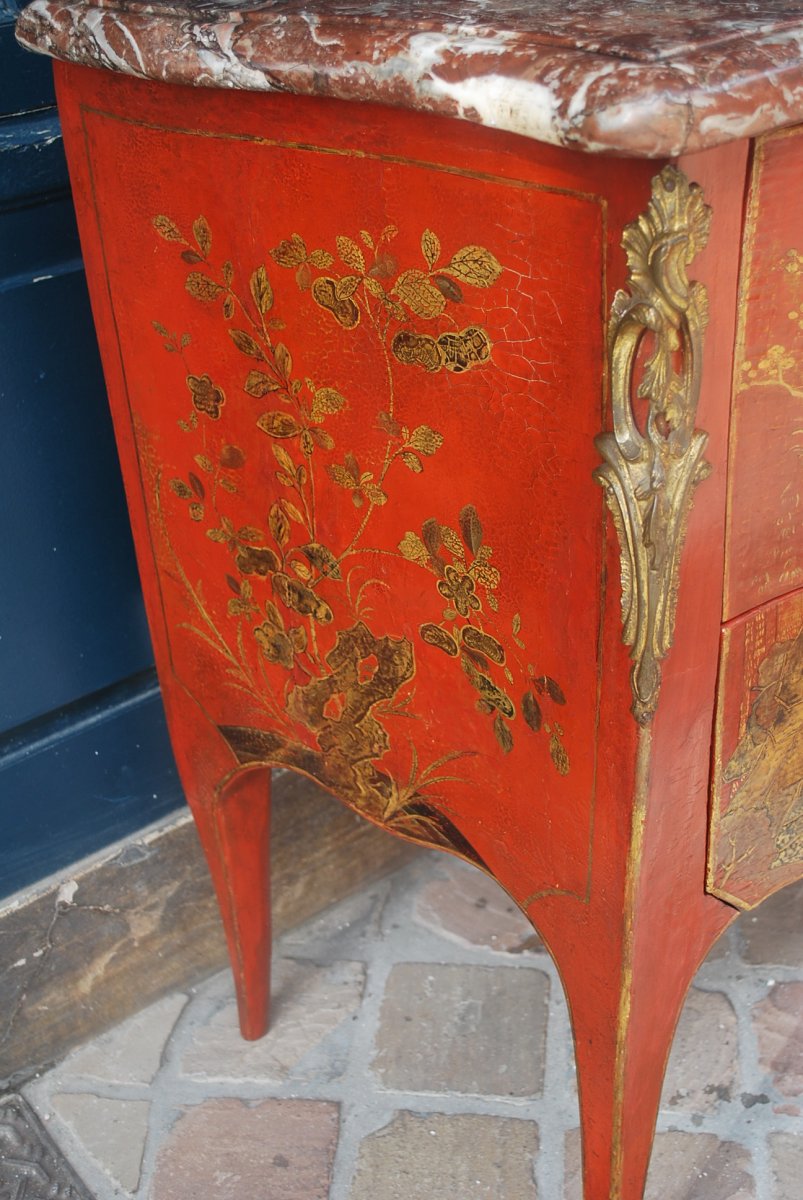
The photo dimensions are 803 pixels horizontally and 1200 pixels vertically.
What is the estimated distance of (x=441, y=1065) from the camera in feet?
5.18

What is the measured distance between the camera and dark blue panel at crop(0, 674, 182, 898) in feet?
5.05

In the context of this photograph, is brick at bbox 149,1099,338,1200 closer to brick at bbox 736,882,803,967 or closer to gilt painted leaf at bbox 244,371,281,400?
brick at bbox 736,882,803,967

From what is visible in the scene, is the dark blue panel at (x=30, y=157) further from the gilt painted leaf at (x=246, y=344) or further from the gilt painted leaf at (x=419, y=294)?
the gilt painted leaf at (x=419, y=294)

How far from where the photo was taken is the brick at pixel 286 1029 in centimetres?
160

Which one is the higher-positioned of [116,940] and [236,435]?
[236,435]

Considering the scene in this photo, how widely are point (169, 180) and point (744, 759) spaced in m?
0.66

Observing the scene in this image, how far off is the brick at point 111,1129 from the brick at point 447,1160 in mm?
256

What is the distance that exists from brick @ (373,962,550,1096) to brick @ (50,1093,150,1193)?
0.95 feet

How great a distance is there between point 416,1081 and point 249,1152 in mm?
212

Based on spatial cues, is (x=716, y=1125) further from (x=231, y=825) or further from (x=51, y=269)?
(x=51, y=269)

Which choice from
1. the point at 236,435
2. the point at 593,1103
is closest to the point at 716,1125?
the point at 593,1103

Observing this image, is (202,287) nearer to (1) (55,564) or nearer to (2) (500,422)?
(2) (500,422)

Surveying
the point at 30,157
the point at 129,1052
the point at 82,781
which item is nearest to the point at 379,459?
the point at 30,157

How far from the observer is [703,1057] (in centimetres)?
157
